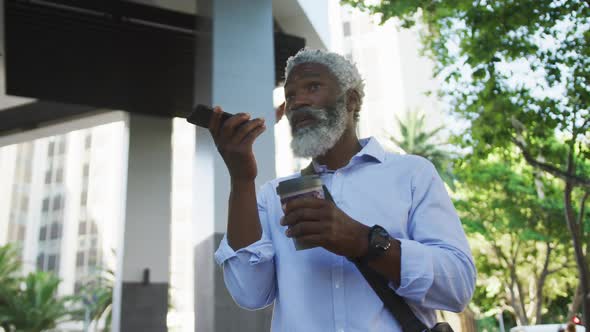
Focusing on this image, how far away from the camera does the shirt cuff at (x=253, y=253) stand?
1599 mm

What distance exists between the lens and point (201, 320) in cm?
478

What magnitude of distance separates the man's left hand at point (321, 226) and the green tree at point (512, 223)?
16.1m

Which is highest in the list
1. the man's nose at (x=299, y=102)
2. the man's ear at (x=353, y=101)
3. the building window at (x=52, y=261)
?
the building window at (x=52, y=261)

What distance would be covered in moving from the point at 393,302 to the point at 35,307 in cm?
4193

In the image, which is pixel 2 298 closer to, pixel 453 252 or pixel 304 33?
pixel 304 33

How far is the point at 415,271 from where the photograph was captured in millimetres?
1348

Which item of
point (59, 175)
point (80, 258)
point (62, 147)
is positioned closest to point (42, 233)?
point (80, 258)

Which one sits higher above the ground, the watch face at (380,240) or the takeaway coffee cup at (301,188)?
the takeaway coffee cup at (301,188)

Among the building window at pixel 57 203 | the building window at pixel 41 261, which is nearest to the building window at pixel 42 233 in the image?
the building window at pixel 41 261

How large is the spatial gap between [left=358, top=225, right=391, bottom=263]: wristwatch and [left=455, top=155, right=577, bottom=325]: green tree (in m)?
16.0

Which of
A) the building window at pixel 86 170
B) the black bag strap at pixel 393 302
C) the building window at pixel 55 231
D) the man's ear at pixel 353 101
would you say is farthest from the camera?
the building window at pixel 86 170

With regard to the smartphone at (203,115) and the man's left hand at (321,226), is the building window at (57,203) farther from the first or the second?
the man's left hand at (321,226)

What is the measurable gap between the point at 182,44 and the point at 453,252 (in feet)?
20.3

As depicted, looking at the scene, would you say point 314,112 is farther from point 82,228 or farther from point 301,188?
point 82,228
